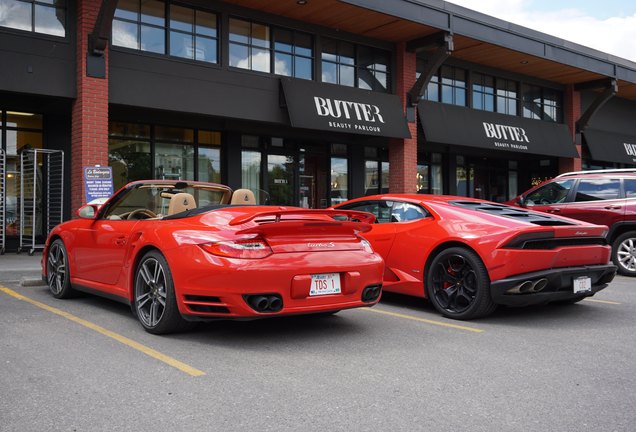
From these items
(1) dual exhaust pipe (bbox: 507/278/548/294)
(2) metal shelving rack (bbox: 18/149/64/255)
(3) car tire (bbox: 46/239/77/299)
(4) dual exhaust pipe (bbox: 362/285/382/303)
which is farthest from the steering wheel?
(2) metal shelving rack (bbox: 18/149/64/255)

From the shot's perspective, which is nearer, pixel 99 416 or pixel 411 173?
pixel 99 416

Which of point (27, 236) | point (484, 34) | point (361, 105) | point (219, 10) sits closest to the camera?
point (27, 236)

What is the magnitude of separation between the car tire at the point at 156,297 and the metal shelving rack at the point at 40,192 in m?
8.48

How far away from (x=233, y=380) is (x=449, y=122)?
15681 mm

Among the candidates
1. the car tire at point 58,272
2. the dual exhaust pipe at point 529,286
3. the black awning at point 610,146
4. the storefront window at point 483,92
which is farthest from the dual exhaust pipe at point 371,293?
the black awning at point 610,146

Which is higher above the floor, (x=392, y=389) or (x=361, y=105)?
(x=361, y=105)

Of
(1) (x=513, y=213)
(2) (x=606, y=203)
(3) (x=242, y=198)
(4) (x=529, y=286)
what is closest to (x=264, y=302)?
(3) (x=242, y=198)

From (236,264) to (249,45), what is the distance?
11.5 m

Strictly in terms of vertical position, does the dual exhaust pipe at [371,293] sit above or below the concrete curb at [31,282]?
above

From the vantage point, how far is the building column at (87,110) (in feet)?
39.0

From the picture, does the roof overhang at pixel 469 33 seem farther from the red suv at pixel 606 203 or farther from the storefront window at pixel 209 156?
the red suv at pixel 606 203

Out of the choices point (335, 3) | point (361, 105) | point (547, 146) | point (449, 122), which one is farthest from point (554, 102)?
point (335, 3)

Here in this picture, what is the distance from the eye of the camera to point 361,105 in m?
15.9

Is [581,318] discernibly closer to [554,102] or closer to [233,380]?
[233,380]
